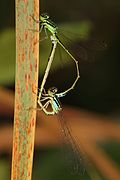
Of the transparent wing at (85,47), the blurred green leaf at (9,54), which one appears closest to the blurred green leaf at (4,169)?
the blurred green leaf at (9,54)

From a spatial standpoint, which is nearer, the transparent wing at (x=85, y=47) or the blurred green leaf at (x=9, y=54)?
the transparent wing at (x=85, y=47)

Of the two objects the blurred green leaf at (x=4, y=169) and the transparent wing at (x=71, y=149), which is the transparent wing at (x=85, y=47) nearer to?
the transparent wing at (x=71, y=149)

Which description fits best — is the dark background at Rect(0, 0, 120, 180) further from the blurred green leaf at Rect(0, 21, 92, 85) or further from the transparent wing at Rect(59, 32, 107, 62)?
the transparent wing at Rect(59, 32, 107, 62)

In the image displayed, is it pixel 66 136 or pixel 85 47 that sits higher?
pixel 85 47

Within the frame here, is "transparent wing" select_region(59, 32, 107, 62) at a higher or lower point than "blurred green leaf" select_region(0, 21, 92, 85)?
lower

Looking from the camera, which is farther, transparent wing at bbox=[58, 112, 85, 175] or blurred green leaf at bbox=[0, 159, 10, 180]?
blurred green leaf at bbox=[0, 159, 10, 180]

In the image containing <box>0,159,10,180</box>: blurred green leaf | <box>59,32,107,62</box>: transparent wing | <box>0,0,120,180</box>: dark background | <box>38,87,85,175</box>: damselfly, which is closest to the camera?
<box>38,87,85,175</box>: damselfly

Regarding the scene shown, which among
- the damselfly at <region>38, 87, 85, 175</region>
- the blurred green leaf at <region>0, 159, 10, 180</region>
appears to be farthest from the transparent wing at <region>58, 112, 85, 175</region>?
the blurred green leaf at <region>0, 159, 10, 180</region>

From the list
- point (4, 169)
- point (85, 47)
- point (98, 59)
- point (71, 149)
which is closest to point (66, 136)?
point (71, 149)

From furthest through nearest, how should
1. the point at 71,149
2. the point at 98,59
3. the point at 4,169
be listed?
1. the point at 98,59
2. the point at 4,169
3. the point at 71,149

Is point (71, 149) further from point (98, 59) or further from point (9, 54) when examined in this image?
point (98, 59)

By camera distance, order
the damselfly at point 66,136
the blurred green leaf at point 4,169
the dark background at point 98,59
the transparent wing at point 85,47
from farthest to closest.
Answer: the dark background at point 98,59 < the blurred green leaf at point 4,169 < the transparent wing at point 85,47 < the damselfly at point 66,136

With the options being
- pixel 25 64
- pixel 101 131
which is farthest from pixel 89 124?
pixel 25 64
